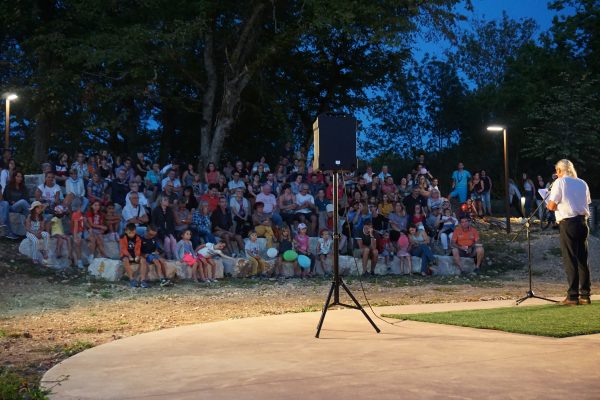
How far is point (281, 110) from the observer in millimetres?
22562

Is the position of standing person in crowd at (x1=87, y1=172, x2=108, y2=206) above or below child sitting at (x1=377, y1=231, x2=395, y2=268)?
above

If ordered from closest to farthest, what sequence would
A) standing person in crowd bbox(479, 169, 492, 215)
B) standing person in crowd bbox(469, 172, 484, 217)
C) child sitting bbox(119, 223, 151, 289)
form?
child sitting bbox(119, 223, 151, 289) < standing person in crowd bbox(469, 172, 484, 217) < standing person in crowd bbox(479, 169, 492, 215)

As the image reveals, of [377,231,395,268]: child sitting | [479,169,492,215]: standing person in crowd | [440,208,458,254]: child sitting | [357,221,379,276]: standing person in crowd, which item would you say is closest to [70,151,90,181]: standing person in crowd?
[357,221,379,276]: standing person in crowd

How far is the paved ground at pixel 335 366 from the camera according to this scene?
3.76 meters

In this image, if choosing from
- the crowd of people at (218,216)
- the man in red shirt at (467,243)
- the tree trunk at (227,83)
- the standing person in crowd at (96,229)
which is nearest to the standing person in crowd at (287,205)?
the crowd of people at (218,216)

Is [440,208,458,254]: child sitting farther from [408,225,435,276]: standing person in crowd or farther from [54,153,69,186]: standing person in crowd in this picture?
[54,153,69,186]: standing person in crowd

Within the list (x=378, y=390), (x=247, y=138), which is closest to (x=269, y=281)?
(x=378, y=390)

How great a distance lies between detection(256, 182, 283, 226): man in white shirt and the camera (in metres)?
14.1

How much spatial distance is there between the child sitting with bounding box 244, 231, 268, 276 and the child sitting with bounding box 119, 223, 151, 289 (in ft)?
7.18

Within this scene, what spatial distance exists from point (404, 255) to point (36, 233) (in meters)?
7.10

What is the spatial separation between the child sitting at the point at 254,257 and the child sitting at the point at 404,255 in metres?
2.90

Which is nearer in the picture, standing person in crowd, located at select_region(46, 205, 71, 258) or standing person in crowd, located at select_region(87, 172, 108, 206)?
standing person in crowd, located at select_region(46, 205, 71, 258)

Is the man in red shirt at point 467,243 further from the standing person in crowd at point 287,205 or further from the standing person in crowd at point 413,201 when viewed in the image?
the standing person in crowd at point 287,205

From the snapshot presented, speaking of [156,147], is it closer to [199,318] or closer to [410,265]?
[410,265]
